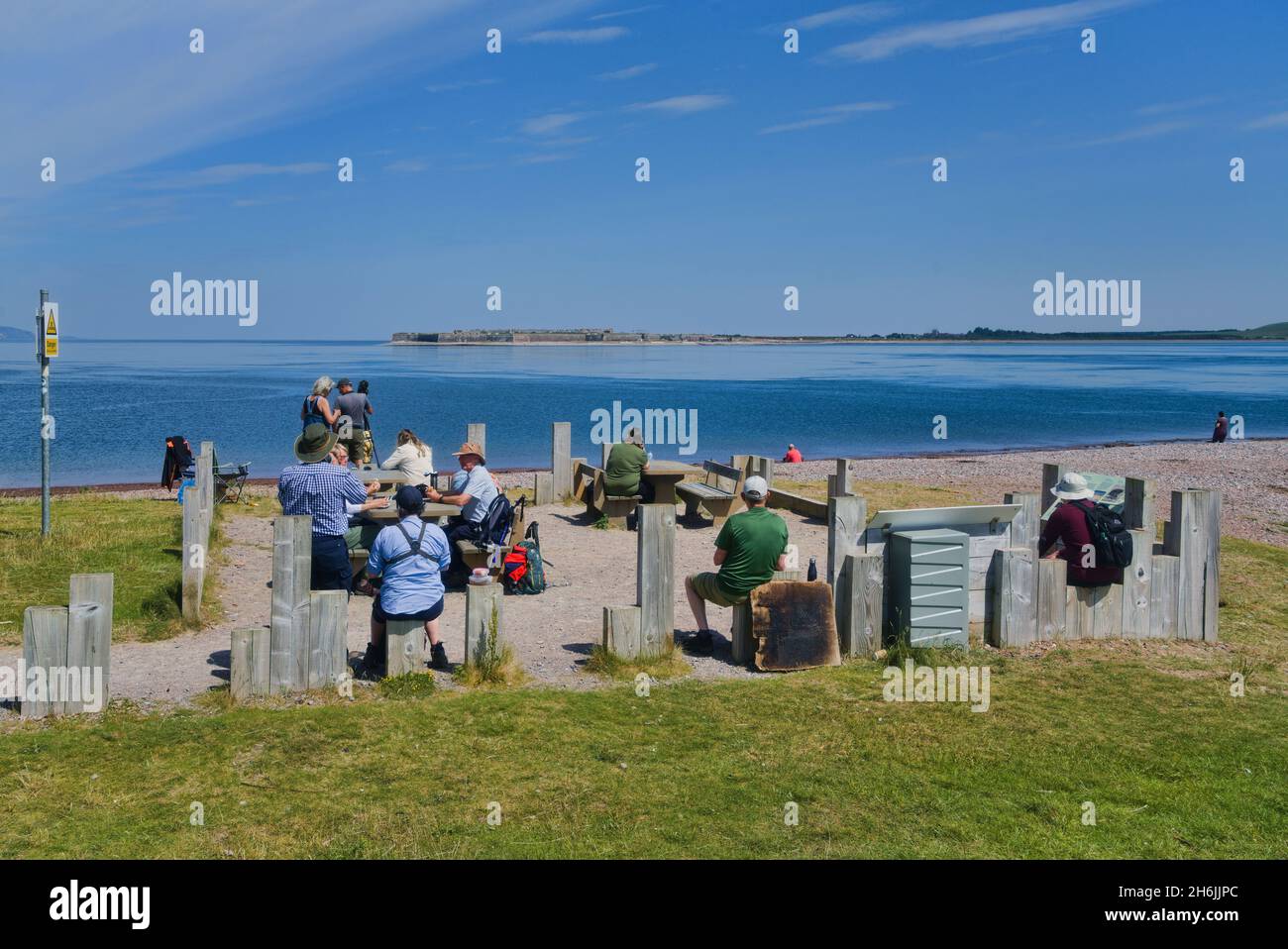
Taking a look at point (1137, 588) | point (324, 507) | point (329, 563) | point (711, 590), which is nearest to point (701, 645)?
point (711, 590)

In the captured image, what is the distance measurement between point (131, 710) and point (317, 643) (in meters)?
1.21

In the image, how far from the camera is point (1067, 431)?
61.2 m

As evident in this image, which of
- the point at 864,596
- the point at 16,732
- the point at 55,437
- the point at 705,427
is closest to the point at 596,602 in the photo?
the point at 864,596

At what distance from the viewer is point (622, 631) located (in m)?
8.63

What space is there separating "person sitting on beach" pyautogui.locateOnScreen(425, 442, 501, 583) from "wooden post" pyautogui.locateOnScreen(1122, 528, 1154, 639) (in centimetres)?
620

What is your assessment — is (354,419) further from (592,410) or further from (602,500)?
(592,410)

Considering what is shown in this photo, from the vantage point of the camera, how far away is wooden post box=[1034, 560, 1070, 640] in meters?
9.36

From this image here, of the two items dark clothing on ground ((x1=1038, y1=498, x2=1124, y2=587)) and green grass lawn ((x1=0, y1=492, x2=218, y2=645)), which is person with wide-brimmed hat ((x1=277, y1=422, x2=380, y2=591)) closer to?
green grass lawn ((x1=0, y1=492, x2=218, y2=645))

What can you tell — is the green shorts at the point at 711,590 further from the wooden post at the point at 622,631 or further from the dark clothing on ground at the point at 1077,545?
the dark clothing on ground at the point at 1077,545

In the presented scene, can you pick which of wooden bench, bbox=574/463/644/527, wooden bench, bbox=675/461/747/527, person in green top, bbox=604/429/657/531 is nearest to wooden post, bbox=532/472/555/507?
wooden bench, bbox=574/463/644/527

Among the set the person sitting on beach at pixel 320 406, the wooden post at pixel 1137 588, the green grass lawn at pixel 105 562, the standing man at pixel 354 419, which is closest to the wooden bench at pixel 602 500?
the standing man at pixel 354 419

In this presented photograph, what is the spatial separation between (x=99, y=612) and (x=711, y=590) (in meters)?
4.34

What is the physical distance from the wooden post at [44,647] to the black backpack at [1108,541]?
25.3 ft

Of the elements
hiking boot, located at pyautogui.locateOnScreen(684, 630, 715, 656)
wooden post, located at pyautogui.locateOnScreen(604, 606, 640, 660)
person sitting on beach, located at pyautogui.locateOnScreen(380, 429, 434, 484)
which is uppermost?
person sitting on beach, located at pyautogui.locateOnScreen(380, 429, 434, 484)
